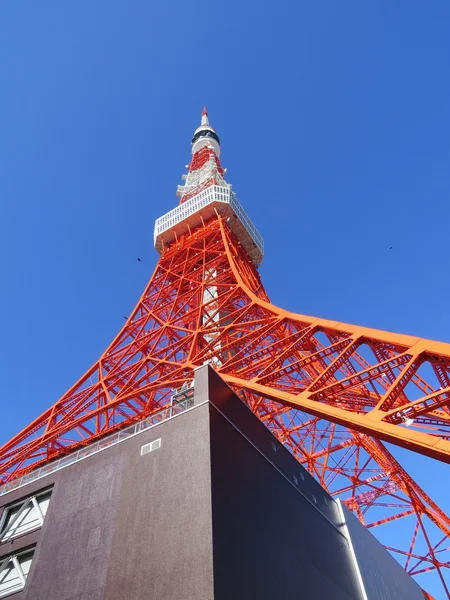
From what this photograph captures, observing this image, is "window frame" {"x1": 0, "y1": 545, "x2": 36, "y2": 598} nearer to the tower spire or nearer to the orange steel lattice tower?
the orange steel lattice tower

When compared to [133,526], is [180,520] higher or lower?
lower

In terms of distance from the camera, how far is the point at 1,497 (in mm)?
11430

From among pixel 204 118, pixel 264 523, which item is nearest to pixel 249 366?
pixel 264 523

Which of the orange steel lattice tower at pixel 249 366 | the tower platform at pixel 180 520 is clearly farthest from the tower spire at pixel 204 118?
the tower platform at pixel 180 520

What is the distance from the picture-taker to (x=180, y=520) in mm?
7785

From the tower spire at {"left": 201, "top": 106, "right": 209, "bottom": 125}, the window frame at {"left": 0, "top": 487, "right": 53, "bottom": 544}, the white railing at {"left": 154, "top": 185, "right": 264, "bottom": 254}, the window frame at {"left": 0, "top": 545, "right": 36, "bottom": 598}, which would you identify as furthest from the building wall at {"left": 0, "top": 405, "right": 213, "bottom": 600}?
the tower spire at {"left": 201, "top": 106, "right": 209, "bottom": 125}

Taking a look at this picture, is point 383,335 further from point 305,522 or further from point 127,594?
point 127,594

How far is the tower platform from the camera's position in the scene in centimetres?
745

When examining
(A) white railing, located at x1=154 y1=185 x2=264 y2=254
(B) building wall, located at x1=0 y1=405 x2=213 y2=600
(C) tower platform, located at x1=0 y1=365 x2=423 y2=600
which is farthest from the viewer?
(A) white railing, located at x1=154 y1=185 x2=264 y2=254

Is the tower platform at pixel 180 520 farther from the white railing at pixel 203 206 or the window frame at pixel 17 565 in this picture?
the white railing at pixel 203 206

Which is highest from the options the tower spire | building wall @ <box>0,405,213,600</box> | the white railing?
the tower spire

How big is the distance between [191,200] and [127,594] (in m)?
19.5

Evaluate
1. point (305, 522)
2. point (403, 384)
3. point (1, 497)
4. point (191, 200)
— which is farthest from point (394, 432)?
point (191, 200)

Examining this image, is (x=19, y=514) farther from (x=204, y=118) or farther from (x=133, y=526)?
(x=204, y=118)
